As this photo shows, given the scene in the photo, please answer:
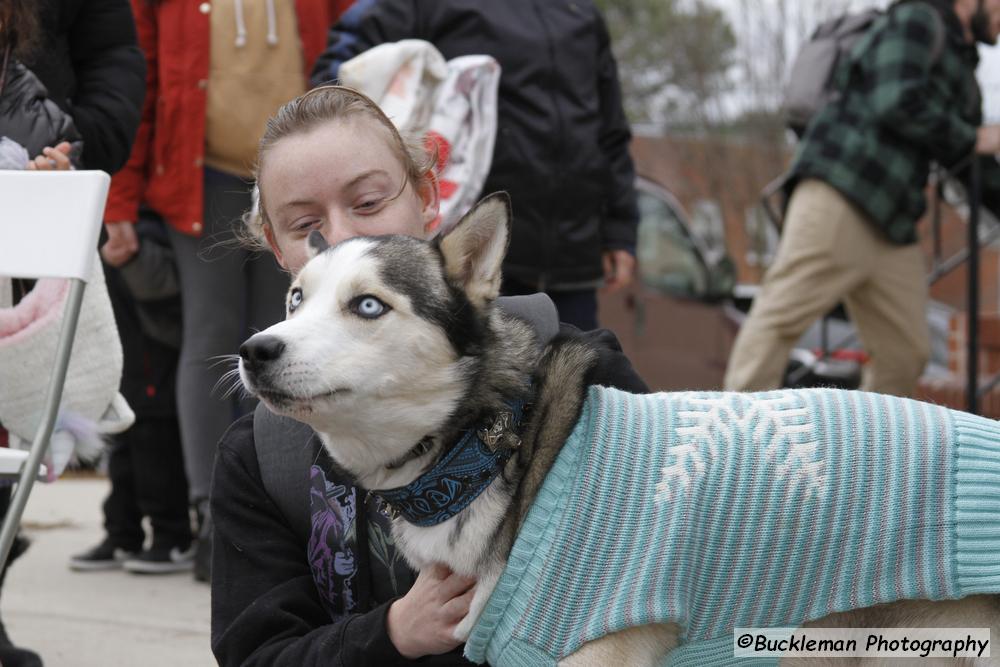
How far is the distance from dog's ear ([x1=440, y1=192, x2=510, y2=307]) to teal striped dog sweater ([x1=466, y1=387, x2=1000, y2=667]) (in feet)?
1.03

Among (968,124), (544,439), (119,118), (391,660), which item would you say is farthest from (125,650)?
(968,124)

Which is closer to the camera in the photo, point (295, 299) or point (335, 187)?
point (295, 299)

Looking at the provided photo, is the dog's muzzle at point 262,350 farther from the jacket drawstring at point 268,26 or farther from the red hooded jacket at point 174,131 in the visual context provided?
the jacket drawstring at point 268,26

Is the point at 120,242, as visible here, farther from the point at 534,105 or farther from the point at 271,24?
the point at 534,105

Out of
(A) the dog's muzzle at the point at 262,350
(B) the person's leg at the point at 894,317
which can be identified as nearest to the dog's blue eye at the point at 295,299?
(A) the dog's muzzle at the point at 262,350

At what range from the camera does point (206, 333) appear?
4.23m

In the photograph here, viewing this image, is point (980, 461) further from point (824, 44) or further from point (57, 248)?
point (824, 44)

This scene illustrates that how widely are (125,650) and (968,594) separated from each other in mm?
2770

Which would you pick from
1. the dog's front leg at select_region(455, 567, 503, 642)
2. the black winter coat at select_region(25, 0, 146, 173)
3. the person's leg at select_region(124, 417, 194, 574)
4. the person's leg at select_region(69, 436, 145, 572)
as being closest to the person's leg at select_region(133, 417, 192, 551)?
the person's leg at select_region(124, 417, 194, 574)

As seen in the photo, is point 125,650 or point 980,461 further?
point 125,650

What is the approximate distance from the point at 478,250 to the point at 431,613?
65 cm

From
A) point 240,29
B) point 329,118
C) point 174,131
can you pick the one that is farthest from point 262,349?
point 240,29

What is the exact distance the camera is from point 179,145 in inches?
169

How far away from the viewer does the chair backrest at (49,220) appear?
2434 millimetres
